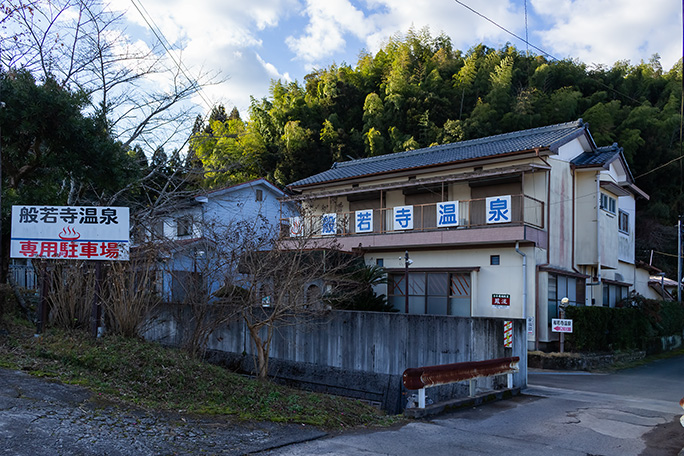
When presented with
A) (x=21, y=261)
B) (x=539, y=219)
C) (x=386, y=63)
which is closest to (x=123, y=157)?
(x=21, y=261)

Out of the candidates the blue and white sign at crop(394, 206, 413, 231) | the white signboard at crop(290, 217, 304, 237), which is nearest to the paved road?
the white signboard at crop(290, 217, 304, 237)

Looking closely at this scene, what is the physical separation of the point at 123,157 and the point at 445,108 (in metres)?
25.7

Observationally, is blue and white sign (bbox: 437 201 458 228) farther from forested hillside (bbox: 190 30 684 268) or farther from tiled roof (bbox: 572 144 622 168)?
forested hillside (bbox: 190 30 684 268)

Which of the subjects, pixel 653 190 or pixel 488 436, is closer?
pixel 488 436

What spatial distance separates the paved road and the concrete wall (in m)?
1.38

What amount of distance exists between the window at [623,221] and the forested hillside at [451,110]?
743 centimetres

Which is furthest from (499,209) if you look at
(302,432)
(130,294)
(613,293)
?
(302,432)

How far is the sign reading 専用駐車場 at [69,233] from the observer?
1011 centimetres

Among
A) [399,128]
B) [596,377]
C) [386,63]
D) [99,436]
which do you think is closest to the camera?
[99,436]

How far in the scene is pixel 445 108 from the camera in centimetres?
3503

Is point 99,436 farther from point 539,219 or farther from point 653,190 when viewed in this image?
point 653,190

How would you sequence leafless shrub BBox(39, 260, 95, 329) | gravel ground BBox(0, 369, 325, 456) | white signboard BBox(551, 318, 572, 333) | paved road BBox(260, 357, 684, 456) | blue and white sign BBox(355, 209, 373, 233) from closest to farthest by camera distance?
1. gravel ground BBox(0, 369, 325, 456)
2. paved road BBox(260, 357, 684, 456)
3. leafless shrub BBox(39, 260, 95, 329)
4. white signboard BBox(551, 318, 572, 333)
5. blue and white sign BBox(355, 209, 373, 233)

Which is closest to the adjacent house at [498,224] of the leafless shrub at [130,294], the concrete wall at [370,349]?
the concrete wall at [370,349]

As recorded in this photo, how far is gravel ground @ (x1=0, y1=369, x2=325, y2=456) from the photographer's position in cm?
525
